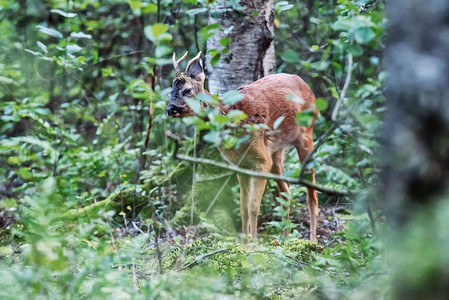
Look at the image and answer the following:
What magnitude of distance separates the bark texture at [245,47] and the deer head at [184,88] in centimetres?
98

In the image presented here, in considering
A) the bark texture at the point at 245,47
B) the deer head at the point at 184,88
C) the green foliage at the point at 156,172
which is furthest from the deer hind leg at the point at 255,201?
the bark texture at the point at 245,47

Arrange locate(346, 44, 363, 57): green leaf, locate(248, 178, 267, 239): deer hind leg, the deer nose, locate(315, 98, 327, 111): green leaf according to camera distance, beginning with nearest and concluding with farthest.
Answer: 1. locate(315, 98, 327, 111): green leaf
2. locate(346, 44, 363, 57): green leaf
3. the deer nose
4. locate(248, 178, 267, 239): deer hind leg

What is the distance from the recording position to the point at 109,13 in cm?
1253

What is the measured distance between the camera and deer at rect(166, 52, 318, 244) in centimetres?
580

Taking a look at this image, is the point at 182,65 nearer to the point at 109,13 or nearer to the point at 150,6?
the point at 109,13

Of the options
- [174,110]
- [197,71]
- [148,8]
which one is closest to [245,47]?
[197,71]

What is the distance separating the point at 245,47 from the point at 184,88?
57.2 inches

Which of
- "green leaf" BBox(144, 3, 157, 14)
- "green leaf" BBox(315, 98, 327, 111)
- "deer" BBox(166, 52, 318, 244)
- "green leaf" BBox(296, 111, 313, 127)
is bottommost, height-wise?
"deer" BBox(166, 52, 318, 244)

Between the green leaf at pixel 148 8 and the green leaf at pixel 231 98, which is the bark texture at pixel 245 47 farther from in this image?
the green leaf at pixel 231 98

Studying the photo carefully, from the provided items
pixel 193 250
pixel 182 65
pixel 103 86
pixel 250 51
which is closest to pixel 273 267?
pixel 193 250

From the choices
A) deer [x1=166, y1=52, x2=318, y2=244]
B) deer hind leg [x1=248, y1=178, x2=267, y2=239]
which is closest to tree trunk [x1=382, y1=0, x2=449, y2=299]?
deer [x1=166, y1=52, x2=318, y2=244]

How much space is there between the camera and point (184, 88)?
5.76 meters

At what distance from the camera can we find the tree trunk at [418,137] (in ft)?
6.83

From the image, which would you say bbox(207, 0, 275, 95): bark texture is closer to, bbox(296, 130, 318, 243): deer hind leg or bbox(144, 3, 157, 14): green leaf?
bbox(296, 130, 318, 243): deer hind leg
